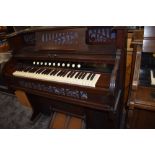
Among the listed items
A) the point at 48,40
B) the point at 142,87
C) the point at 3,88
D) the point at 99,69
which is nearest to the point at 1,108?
the point at 3,88

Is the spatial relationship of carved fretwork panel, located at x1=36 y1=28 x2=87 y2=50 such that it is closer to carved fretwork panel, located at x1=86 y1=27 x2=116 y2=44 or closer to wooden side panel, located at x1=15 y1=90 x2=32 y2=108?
carved fretwork panel, located at x1=86 y1=27 x2=116 y2=44

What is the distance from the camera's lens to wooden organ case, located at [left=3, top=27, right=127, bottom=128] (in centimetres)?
145

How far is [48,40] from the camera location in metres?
1.85

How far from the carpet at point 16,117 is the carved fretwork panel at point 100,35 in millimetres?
1554

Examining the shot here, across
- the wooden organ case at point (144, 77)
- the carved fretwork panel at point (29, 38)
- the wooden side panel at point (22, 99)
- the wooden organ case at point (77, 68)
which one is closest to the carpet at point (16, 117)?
the wooden side panel at point (22, 99)

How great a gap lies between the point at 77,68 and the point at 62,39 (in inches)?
15.4

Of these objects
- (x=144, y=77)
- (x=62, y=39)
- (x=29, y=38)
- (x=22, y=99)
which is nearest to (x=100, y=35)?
(x=62, y=39)

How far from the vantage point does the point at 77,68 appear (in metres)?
1.66

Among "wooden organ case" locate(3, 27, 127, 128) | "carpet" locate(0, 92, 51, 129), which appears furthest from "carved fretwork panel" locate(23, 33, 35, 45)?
"carpet" locate(0, 92, 51, 129)

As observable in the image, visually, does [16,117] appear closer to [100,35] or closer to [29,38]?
[29,38]

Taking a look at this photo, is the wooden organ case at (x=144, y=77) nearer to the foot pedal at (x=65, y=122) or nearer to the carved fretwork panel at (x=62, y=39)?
the carved fretwork panel at (x=62, y=39)

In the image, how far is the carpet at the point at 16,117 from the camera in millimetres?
2540
